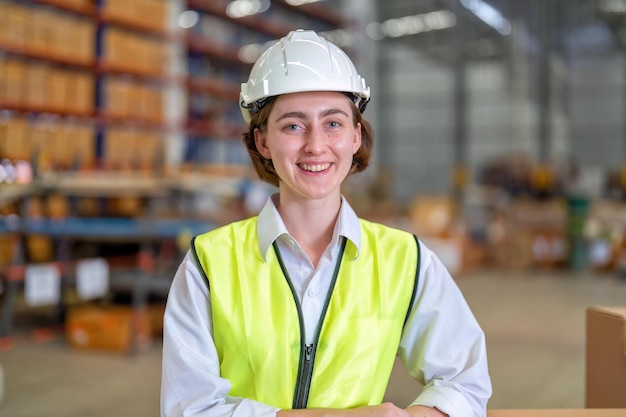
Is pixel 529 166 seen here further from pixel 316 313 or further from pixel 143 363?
pixel 316 313

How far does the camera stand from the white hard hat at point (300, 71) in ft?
4.86

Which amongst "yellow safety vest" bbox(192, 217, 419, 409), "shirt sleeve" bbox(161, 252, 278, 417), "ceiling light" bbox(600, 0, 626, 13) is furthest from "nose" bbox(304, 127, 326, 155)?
"ceiling light" bbox(600, 0, 626, 13)

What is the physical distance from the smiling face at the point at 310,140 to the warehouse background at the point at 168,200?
3.32 ft

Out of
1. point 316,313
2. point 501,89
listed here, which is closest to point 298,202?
point 316,313

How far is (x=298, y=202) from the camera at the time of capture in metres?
1.60

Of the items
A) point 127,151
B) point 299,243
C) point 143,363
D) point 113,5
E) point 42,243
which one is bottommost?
point 143,363

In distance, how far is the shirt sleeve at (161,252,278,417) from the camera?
4.58 ft

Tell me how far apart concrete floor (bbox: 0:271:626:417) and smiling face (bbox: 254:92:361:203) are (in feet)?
9.82

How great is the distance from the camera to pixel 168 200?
22.2 ft

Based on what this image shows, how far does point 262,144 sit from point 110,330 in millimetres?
4316

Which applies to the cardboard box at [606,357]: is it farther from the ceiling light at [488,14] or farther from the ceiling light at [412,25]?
the ceiling light at [412,25]

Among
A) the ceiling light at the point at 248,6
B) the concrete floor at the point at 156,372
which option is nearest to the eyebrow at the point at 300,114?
the concrete floor at the point at 156,372

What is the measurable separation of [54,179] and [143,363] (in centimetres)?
206

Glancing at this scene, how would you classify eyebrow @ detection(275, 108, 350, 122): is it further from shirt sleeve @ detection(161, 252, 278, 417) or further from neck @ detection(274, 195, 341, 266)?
shirt sleeve @ detection(161, 252, 278, 417)
